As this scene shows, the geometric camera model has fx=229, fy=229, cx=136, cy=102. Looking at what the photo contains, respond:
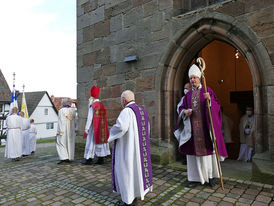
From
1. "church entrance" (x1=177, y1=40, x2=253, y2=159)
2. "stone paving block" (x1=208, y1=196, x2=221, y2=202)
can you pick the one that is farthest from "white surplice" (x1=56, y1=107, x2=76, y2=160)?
"church entrance" (x1=177, y1=40, x2=253, y2=159)

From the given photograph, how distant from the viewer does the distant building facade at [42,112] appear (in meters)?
33.3

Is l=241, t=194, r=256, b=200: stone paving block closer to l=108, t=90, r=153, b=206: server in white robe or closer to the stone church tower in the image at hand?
the stone church tower

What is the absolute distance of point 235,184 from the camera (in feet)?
11.9

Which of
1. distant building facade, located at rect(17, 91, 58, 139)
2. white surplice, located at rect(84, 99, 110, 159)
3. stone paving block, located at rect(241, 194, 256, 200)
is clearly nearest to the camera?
stone paving block, located at rect(241, 194, 256, 200)

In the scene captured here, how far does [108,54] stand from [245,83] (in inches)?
186

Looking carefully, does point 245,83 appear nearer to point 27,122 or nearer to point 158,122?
point 158,122

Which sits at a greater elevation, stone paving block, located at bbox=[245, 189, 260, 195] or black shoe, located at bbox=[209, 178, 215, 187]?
black shoe, located at bbox=[209, 178, 215, 187]

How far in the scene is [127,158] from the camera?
2.88 metres

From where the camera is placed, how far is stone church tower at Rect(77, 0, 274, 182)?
3812 mm

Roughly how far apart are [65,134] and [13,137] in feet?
5.64

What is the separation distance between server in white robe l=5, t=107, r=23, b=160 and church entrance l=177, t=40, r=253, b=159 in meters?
5.71

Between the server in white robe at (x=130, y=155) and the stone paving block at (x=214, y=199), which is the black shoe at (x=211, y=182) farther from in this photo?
the server in white robe at (x=130, y=155)

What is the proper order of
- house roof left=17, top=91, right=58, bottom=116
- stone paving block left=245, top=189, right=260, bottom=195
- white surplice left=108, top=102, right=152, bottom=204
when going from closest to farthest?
1. white surplice left=108, top=102, right=152, bottom=204
2. stone paving block left=245, top=189, right=260, bottom=195
3. house roof left=17, top=91, right=58, bottom=116

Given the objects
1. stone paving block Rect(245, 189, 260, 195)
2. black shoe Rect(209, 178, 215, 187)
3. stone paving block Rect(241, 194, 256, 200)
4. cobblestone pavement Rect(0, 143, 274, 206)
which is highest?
black shoe Rect(209, 178, 215, 187)
